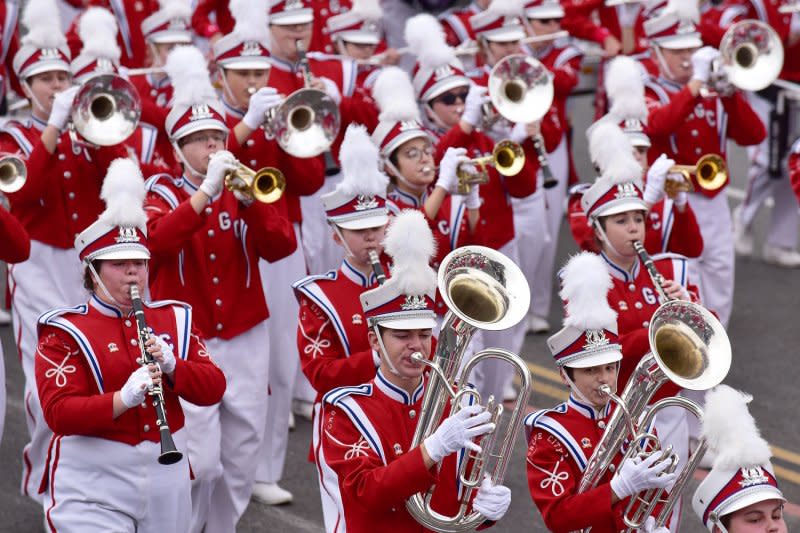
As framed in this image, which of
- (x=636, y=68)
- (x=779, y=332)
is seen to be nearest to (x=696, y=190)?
(x=636, y=68)

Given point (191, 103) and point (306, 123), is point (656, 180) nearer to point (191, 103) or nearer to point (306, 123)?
point (306, 123)

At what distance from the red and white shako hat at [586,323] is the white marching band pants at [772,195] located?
6.18 metres

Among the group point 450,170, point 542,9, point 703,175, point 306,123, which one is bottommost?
point 703,175

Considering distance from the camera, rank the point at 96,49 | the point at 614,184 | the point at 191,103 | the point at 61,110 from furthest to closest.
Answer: the point at 96,49 < the point at 61,110 < the point at 191,103 < the point at 614,184

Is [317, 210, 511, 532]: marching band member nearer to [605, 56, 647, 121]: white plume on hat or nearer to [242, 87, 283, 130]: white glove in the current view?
A: [242, 87, 283, 130]: white glove

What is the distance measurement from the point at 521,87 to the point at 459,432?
4.78 metres

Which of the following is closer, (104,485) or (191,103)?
(104,485)

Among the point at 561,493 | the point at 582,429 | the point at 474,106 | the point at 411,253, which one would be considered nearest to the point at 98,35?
the point at 474,106

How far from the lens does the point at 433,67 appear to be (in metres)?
9.98

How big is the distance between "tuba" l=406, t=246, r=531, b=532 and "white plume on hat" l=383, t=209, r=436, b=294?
7.2 inches

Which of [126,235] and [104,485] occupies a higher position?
[126,235]

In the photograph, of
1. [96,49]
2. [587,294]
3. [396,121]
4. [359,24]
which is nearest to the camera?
[587,294]

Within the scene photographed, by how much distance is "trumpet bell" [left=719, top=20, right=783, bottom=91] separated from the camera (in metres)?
10.5

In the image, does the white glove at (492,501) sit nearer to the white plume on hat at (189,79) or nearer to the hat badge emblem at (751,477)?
the hat badge emblem at (751,477)
